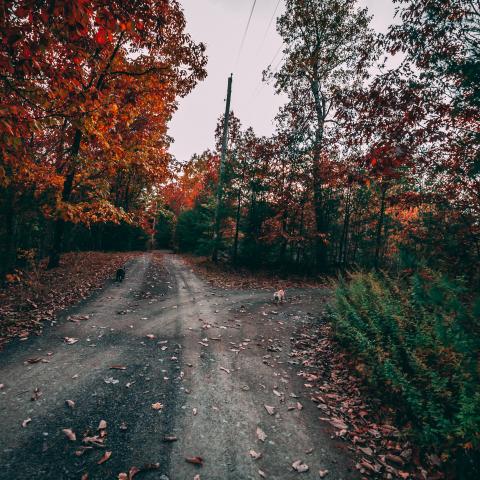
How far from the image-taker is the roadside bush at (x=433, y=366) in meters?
3.31

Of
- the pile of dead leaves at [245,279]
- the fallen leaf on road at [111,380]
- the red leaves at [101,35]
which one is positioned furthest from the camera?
the pile of dead leaves at [245,279]

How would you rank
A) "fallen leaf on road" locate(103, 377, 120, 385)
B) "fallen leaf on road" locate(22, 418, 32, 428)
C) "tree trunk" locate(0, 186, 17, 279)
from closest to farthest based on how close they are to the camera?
"fallen leaf on road" locate(22, 418, 32, 428)
"fallen leaf on road" locate(103, 377, 120, 385)
"tree trunk" locate(0, 186, 17, 279)

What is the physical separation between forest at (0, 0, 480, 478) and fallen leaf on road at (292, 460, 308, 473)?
1.64 metres

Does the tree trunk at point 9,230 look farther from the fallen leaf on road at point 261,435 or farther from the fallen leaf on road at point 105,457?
the fallen leaf on road at point 261,435

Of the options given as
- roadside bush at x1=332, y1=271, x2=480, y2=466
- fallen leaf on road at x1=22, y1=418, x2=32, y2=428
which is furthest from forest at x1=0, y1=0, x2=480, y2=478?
fallen leaf on road at x1=22, y1=418, x2=32, y2=428

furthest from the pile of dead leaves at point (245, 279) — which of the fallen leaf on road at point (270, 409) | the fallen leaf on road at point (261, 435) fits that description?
the fallen leaf on road at point (261, 435)

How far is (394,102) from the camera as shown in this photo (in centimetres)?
698

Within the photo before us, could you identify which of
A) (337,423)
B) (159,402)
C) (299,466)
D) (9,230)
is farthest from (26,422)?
(9,230)

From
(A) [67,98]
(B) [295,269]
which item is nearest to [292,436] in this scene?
(A) [67,98]

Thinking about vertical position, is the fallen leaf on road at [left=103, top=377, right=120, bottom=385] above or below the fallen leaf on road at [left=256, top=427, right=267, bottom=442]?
above

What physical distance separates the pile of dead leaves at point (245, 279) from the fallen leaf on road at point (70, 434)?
9.66 m

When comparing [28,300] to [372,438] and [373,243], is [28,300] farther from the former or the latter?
[373,243]

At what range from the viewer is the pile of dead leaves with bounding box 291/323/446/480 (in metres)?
3.35

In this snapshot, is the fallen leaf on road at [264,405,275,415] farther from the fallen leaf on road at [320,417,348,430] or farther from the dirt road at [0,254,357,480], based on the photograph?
the fallen leaf on road at [320,417,348,430]
